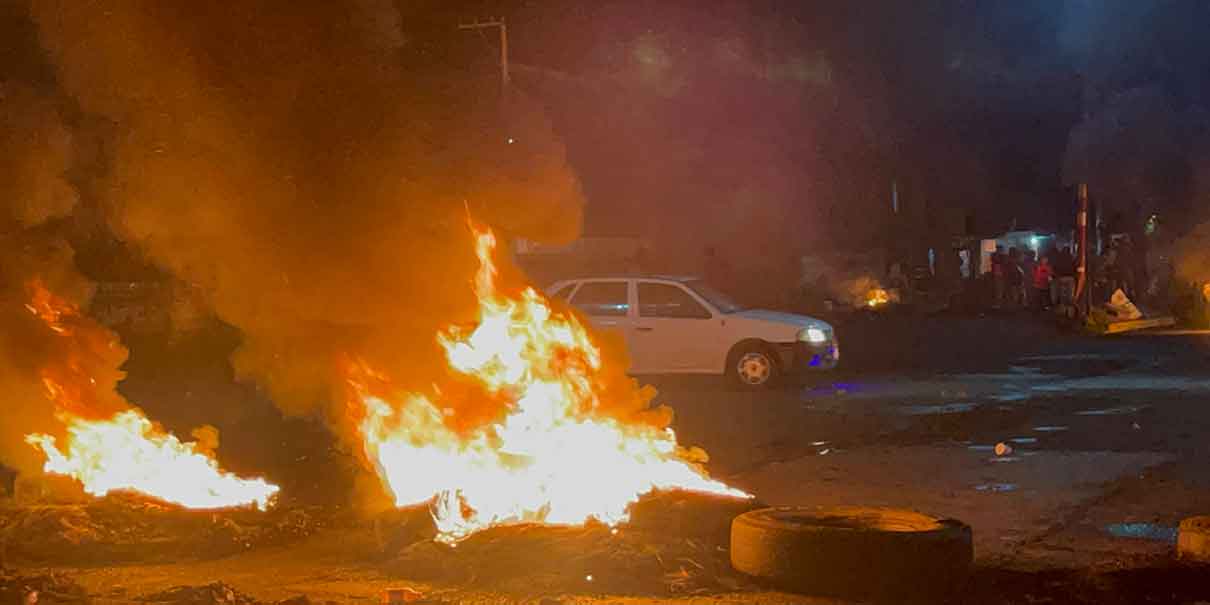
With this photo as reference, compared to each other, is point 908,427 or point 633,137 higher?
point 633,137

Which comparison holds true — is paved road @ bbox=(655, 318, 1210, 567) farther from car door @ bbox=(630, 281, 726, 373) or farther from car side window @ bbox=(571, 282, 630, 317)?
car side window @ bbox=(571, 282, 630, 317)

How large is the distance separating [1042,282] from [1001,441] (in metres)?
24.3

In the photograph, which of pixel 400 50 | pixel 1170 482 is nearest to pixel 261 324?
pixel 400 50

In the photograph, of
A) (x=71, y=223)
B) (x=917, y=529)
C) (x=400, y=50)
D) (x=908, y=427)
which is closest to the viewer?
(x=917, y=529)

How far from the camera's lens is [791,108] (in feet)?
118

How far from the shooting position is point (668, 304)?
1870cm

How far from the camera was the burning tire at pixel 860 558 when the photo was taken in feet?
23.2

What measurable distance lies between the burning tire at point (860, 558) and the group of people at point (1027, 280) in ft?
101

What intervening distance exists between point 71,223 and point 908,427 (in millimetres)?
8335

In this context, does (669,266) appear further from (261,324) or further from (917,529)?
(917,529)

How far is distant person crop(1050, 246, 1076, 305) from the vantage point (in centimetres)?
3631

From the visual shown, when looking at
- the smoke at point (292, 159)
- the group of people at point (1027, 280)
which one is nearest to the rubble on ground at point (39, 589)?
the smoke at point (292, 159)

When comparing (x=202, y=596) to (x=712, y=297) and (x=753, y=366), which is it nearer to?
(x=753, y=366)

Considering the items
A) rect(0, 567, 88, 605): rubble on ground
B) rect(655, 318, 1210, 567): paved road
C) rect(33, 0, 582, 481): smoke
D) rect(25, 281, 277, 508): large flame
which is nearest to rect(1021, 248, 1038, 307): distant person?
rect(655, 318, 1210, 567): paved road
